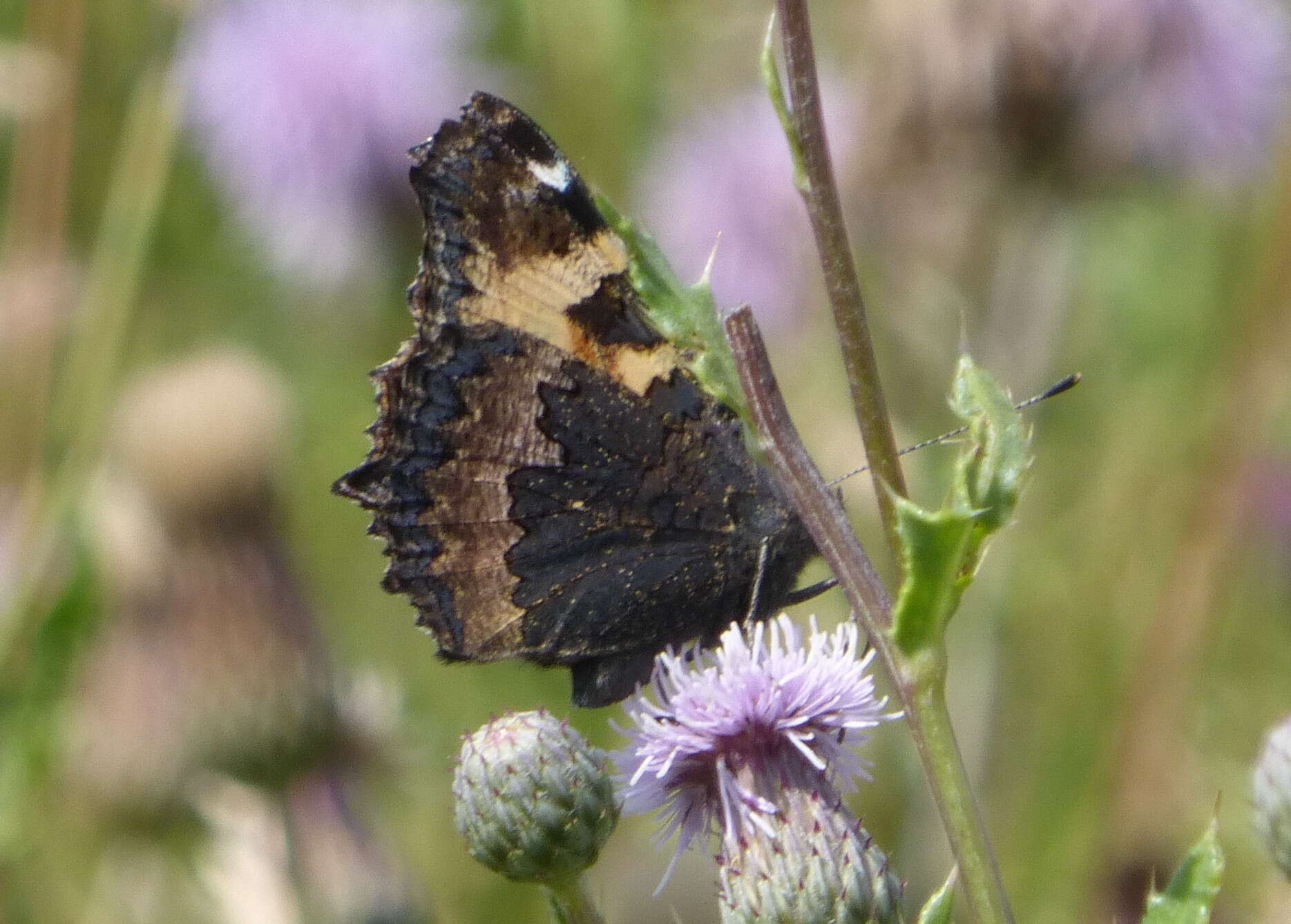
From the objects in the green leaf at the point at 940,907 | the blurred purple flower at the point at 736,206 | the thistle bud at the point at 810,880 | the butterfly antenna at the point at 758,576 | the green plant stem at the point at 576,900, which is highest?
the blurred purple flower at the point at 736,206

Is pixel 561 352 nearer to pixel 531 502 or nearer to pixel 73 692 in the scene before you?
pixel 531 502

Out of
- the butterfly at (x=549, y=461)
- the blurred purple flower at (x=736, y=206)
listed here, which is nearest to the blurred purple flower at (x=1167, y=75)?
the blurred purple flower at (x=736, y=206)

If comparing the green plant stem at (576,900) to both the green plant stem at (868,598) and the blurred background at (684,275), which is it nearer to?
the green plant stem at (868,598)

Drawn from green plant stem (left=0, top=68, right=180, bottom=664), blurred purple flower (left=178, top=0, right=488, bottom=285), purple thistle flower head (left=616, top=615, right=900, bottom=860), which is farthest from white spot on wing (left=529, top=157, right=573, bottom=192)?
blurred purple flower (left=178, top=0, right=488, bottom=285)

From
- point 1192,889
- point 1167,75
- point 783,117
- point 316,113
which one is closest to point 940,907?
point 1192,889

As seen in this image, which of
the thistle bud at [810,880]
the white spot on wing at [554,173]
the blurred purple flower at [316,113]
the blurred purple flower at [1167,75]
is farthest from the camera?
the blurred purple flower at [316,113]

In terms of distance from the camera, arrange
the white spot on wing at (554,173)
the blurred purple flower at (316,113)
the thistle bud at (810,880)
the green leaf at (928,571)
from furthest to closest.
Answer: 1. the blurred purple flower at (316,113)
2. the white spot on wing at (554,173)
3. the thistle bud at (810,880)
4. the green leaf at (928,571)

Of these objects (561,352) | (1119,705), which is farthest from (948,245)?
(561,352)
